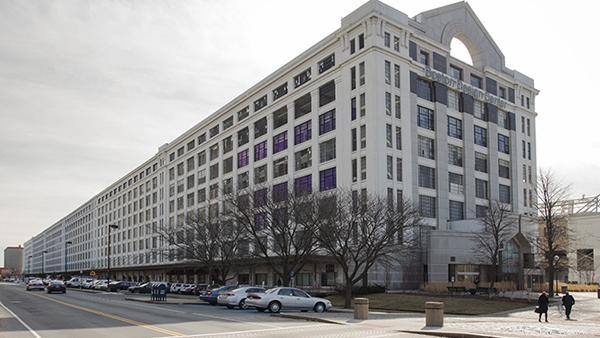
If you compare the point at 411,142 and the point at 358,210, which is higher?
the point at 411,142

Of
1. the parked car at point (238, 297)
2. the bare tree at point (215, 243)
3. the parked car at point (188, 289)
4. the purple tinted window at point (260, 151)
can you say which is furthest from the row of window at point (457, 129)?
the parked car at point (238, 297)

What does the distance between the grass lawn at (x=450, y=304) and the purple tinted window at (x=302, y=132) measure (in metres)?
26.4

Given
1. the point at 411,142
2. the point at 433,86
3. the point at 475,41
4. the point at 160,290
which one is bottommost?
the point at 160,290

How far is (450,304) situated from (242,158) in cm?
5195

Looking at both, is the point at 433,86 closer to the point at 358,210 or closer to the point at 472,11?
the point at 472,11

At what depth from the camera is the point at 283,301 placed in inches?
1383

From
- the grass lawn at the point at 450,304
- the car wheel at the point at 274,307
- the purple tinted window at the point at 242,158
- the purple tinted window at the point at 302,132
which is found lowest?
the grass lawn at the point at 450,304

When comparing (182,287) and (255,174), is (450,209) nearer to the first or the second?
(255,174)

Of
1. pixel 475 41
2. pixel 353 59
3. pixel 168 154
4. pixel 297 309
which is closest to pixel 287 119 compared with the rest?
pixel 353 59

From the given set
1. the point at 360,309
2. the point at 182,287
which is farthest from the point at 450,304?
the point at 182,287

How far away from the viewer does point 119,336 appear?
69.2ft

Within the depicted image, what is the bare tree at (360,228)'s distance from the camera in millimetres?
44625

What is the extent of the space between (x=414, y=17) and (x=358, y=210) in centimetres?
3110

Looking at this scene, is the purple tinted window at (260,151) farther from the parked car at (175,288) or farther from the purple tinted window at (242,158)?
→ the parked car at (175,288)
